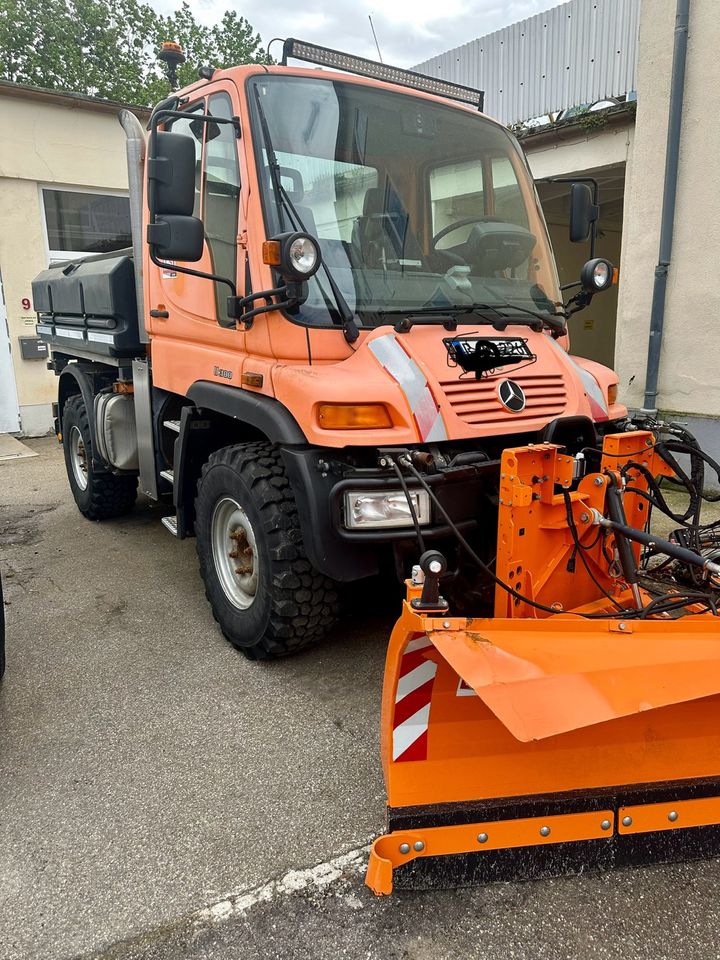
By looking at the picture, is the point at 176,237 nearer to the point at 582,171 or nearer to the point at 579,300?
the point at 579,300

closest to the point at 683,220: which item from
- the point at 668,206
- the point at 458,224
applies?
the point at 668,206

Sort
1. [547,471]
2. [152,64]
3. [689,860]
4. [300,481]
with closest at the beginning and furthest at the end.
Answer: [689,860] → [547,471] → [300,481] → [152,64]

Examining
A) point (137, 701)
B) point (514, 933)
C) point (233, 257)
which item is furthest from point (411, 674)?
point (233, 257)

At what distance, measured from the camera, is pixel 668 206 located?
6.38 meters

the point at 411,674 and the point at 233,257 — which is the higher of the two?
the point at 233,257

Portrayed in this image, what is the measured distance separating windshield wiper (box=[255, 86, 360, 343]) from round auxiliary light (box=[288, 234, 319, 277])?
174 mm

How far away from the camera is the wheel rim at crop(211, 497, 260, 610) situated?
3.45 meters

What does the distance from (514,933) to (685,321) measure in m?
5.93

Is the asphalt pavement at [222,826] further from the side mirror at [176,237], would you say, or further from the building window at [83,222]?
the building window at [83,222]

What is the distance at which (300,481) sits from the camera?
2.79 meters

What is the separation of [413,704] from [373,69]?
3189 millimetres

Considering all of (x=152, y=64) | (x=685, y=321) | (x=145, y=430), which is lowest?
(x=145, y=430)

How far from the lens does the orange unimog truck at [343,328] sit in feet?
Result: 9.09

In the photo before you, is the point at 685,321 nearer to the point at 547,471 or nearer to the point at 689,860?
the point at 547,471
